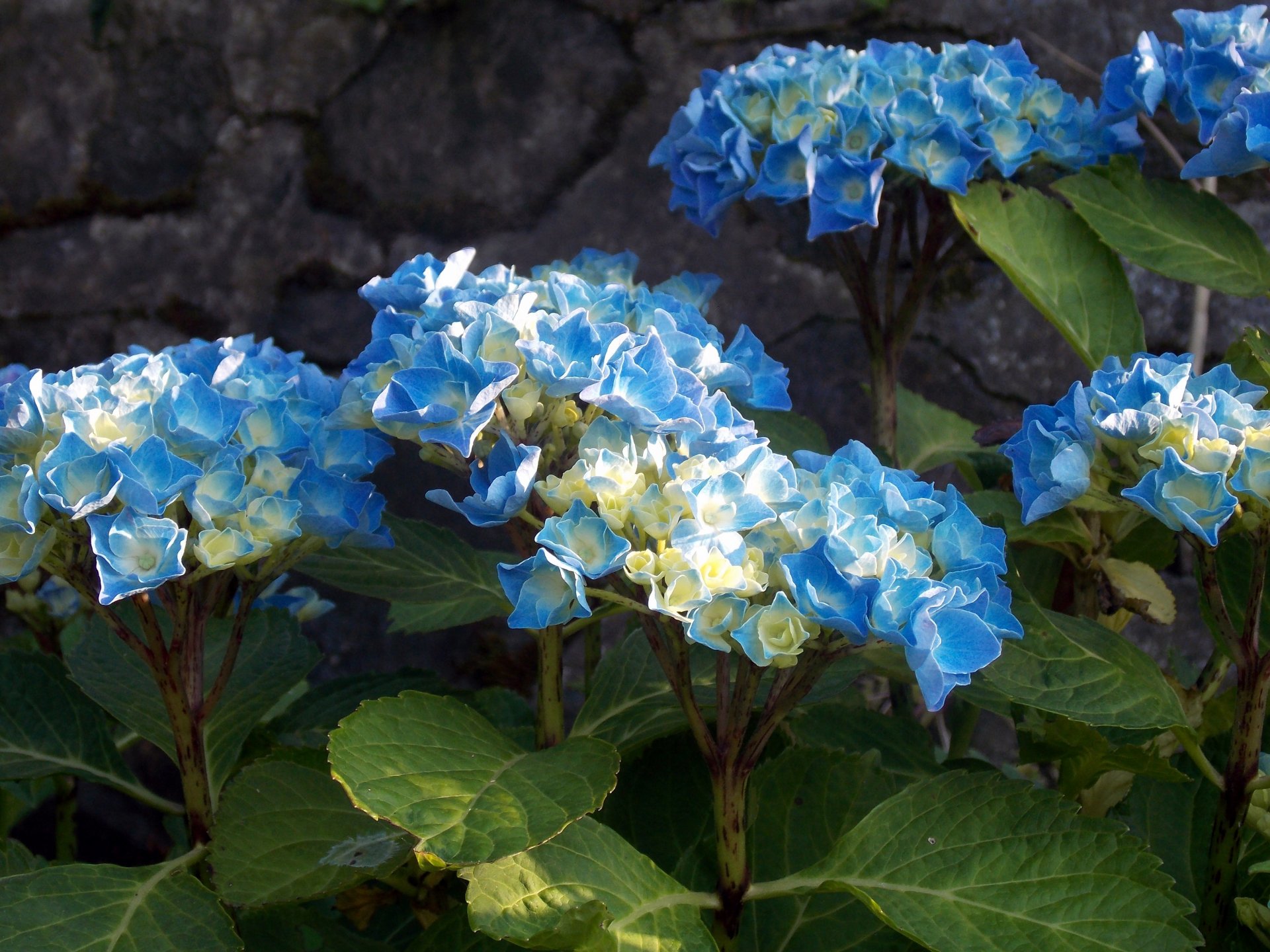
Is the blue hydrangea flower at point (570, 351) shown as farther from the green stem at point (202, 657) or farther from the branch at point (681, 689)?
the green stem at point (202, 657)

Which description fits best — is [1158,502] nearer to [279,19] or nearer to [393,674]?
[393,674]

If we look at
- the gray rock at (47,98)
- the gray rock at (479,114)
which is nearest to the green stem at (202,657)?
the gray rock at (479,114)

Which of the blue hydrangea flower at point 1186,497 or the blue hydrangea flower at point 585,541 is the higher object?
the blue hydrangea flower at point 585,541

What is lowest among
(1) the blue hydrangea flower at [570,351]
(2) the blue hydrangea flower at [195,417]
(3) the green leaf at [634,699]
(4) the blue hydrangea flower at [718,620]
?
(3) the green leaf at [634,699]

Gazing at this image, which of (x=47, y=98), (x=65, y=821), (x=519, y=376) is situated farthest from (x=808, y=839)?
(x=47, y=98)

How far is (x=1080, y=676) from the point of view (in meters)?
0.80

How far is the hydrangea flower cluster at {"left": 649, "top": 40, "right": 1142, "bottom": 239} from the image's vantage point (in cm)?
104

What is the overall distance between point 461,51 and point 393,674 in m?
1.35

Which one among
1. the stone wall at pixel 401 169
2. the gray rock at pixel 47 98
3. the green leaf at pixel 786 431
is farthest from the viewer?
the gray rock at pixel 47 98

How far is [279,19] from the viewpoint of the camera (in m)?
2.13

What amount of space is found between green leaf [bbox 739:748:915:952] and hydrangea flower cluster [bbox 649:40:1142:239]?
1.62 ft

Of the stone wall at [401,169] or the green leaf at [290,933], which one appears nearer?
the green leaf at [290,933]

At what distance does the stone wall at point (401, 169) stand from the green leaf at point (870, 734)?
955 mm

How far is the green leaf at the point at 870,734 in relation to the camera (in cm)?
106
